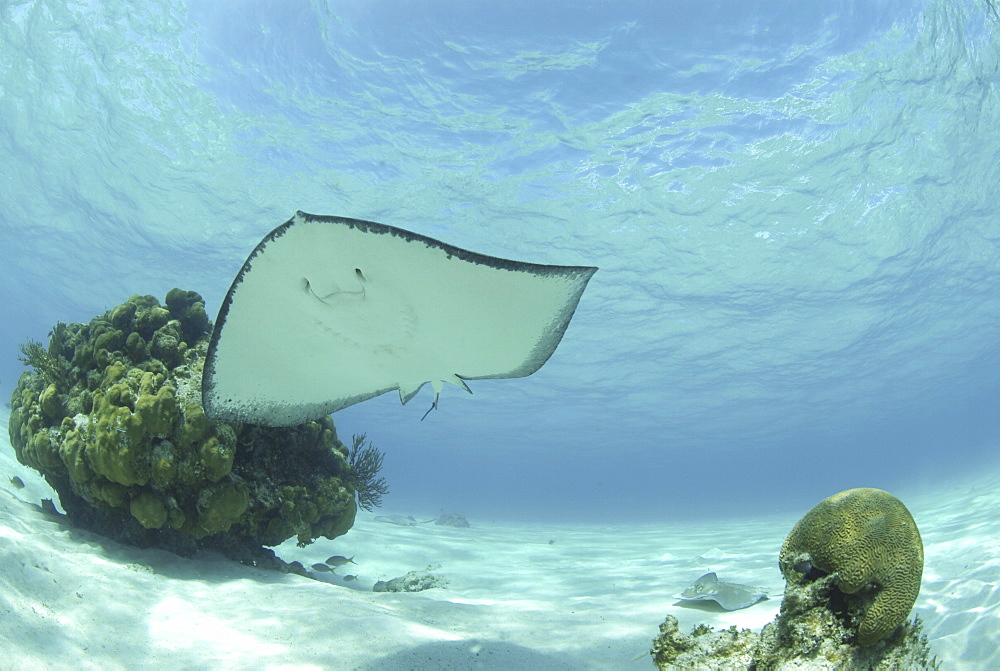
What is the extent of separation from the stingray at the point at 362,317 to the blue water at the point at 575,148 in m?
11.3

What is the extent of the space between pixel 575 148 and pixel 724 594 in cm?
1259

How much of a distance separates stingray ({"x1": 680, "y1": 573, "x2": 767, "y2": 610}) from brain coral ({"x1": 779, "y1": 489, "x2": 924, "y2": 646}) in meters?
3.35

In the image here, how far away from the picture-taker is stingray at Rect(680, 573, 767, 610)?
4970 mm

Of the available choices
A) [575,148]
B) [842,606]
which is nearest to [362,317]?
[842,606]

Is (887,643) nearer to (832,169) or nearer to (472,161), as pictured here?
(472,161)

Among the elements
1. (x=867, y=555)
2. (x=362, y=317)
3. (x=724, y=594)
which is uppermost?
(x=362, y=317)

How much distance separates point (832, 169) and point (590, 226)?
765cm

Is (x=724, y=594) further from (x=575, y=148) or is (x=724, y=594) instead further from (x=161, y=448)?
(x=575, y=148)

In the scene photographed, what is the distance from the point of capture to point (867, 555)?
6.66 ft

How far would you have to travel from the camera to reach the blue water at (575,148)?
480 inches

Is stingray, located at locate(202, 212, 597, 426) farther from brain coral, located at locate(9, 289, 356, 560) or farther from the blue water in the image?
the blue water

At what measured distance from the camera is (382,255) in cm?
292

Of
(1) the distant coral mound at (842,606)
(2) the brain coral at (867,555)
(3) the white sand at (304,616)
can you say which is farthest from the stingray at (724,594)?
(2) the brain coral at (867,555)

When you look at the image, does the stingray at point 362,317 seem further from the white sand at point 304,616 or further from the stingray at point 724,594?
the stingray at point 724,594
